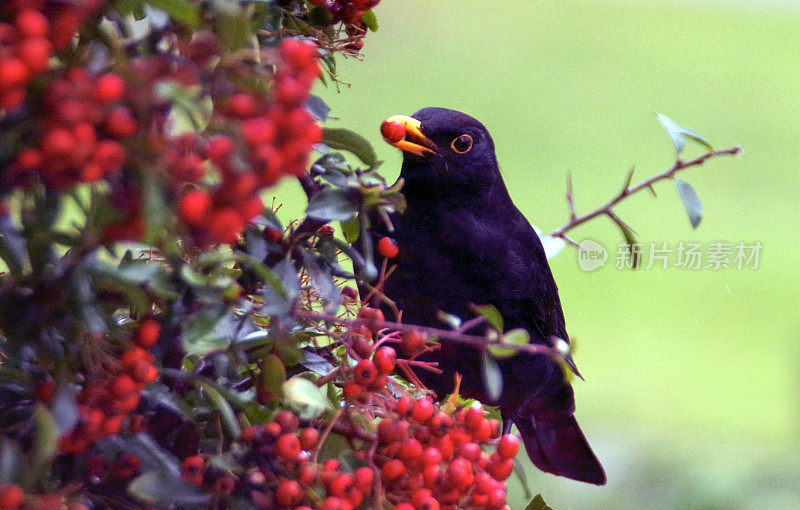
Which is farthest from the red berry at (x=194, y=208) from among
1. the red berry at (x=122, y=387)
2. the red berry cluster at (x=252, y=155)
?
the red berry at (x=122, y=387)

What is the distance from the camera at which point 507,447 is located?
53cm

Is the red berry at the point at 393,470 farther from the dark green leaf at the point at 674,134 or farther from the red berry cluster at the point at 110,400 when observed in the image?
the dark green leaf at the point at 674,134

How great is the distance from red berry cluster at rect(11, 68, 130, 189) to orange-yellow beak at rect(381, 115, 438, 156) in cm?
44

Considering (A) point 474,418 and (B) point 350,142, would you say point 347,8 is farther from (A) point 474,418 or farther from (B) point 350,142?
(A) point 474,418

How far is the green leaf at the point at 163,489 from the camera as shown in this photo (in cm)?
39

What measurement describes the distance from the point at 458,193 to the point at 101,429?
566 mm

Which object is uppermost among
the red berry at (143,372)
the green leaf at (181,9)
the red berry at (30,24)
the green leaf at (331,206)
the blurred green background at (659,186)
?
the green leaf at (181,9)

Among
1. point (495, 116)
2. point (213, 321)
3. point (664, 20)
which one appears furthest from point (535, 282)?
point (664, 20)

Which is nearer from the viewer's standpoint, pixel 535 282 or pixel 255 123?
pixel 255 123

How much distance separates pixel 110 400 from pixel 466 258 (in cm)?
53

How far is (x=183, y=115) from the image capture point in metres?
0.34

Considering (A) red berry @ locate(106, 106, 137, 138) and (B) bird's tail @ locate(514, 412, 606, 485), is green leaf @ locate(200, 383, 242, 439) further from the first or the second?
(B) bird's tail @ locate(514, 412, 606, 485)

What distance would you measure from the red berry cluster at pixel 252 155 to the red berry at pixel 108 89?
0.10 ft

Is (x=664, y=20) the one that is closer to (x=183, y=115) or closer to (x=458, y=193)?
(x=458, y=193)
